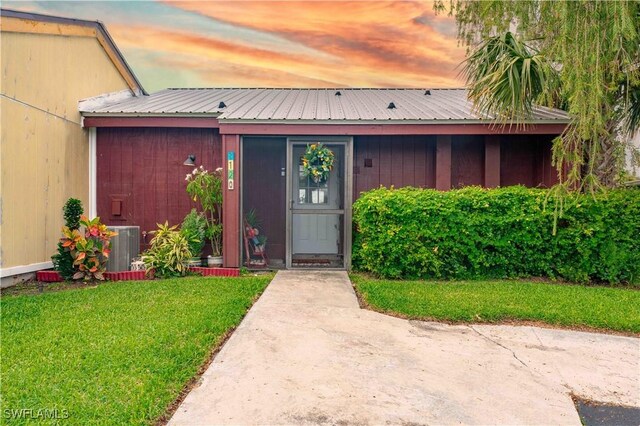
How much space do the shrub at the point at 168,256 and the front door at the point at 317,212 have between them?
1777mm

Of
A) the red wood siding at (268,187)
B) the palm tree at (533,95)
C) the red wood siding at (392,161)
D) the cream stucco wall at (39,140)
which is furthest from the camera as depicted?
the red wood siding at (268,187)

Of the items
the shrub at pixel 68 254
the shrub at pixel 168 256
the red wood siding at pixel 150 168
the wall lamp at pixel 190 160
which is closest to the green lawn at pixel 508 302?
the shrub at pixel 168 256

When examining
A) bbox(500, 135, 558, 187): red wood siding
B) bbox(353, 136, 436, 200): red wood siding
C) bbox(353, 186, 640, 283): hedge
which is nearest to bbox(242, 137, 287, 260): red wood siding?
bbox(353, 136, 436, 200): red wood siding

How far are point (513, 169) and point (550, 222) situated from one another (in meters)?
2.08

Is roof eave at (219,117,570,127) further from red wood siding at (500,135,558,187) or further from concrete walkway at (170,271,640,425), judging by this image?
concrete walkway at (170,271,640,425)

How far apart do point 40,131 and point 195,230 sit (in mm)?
2794

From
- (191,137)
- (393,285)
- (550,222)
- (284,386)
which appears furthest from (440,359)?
(191,137)

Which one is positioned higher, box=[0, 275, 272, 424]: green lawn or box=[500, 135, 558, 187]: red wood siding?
box=[500, 135, 558, 187]: red wood siding

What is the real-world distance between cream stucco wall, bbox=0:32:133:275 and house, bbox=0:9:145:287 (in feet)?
0.05

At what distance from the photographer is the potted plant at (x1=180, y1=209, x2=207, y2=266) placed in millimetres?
6372

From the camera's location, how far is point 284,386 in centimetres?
256

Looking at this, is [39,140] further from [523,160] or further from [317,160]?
[523,160]

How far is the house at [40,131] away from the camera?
5.30 metres

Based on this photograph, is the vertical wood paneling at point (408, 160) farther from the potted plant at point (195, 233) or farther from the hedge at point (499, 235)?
the potted plant at point (195, 233)
